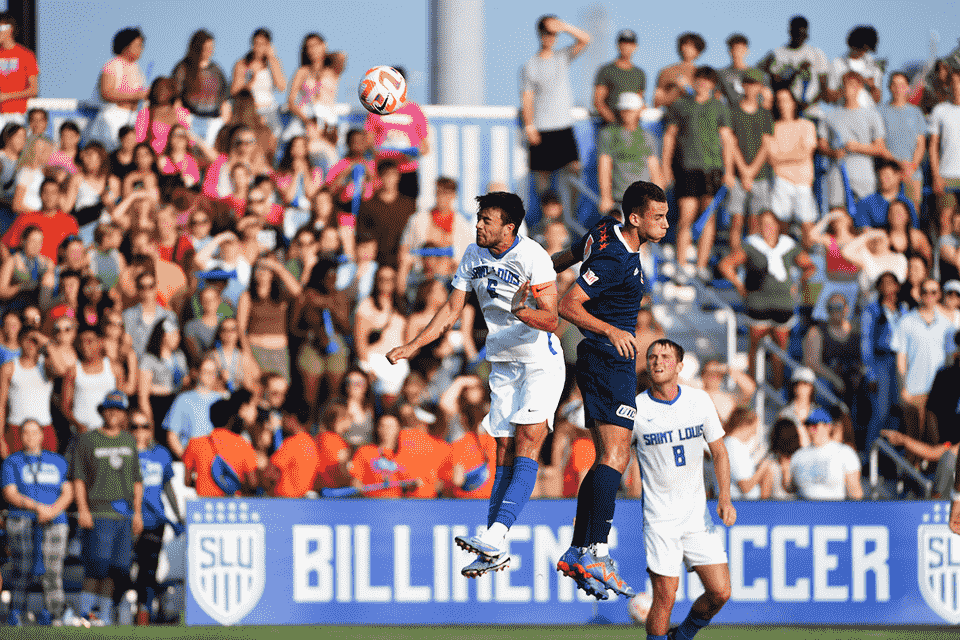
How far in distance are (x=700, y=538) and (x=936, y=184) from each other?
7.69m

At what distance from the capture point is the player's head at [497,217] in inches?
322

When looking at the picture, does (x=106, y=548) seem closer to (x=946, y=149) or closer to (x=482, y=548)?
(x=482, y=548)

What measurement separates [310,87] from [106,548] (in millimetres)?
6008

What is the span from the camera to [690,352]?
15.1 m

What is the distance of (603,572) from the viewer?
8.05 meters

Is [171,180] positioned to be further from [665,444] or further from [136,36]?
[665,444]

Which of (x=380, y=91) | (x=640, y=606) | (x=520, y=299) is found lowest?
(x=640, y=606)

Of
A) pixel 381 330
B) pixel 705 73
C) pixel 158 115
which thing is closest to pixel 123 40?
pixel 158 115

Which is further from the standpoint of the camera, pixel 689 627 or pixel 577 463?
pixel 577 463

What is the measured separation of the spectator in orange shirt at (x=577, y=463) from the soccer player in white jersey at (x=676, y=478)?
2.66 metres

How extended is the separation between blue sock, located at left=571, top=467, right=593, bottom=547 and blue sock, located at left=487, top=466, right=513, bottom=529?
0.48m

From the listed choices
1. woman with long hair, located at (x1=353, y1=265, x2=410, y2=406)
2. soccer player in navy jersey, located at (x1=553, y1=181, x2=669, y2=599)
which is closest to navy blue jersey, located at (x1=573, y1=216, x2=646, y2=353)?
soccer player in navy jersey, located at (x1=553, y1=181, x2=669, y2=599)

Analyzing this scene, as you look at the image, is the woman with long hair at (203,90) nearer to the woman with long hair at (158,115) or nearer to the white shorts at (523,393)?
the woman with long hair at (158,115)

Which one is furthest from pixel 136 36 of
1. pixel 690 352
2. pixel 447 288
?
pixel 690 352
